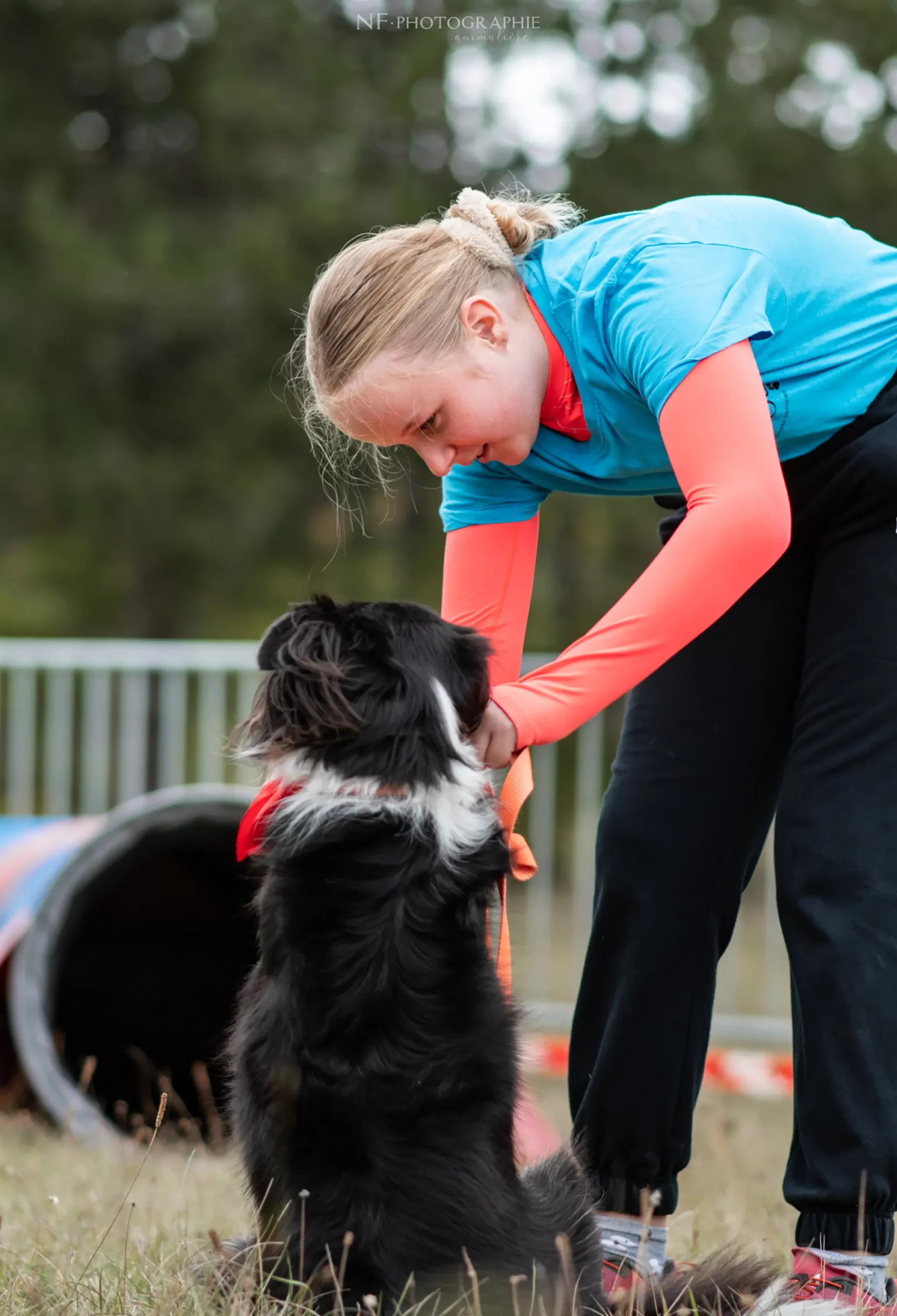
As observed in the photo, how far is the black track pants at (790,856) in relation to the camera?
2188 millimetres

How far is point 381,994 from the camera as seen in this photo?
6.41 ft

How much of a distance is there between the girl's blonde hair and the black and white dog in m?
0.40

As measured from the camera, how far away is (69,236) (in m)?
10.7

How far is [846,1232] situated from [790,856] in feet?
1.84

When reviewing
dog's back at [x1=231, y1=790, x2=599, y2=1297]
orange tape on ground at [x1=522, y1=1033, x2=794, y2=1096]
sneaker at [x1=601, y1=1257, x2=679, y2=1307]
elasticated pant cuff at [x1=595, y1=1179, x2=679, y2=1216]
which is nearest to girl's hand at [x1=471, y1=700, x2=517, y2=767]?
dog's back at [x1=231, y1=790, x2=599, y2=1297]

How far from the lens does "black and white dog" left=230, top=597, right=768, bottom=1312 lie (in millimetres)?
1924

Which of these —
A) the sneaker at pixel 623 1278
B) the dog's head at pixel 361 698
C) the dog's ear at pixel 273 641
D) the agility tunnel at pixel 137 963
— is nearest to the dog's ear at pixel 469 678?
the dog's head at pixel 361 698

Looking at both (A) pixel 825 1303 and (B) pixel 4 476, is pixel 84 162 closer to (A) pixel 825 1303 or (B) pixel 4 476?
(B) pixel 4 476

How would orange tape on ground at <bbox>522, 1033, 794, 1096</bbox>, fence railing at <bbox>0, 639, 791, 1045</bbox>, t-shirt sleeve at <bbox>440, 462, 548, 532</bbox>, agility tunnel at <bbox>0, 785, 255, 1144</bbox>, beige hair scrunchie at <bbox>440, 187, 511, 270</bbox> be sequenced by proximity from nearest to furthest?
beige hair scrunchie at <bbox>440, 187, 511, 270</bbox>
t-shirt sleeve at <bbox>440, 462, 548, 532</bbox>
agility tunnel at <bbox>0, 785, 255, 1144</bbox>
orange tape on ground at <bbox>522, 1033, 794, 1096</bbox>
fence railing at <bbox>0, 639, 791, 1045</bbox>

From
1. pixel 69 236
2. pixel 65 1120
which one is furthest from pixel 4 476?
pixel 65 1120

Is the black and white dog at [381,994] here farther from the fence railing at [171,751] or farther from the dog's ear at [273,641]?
the fence railing at [171,751]

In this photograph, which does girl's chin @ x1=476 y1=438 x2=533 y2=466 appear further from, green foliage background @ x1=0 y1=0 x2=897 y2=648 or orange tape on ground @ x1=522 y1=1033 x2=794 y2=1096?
green foliage background @ x1=0 y1=0 x2=897 y2=648

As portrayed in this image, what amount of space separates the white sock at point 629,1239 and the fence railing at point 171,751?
4105 millimetres

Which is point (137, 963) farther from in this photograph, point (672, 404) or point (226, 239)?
point (226, 239)
